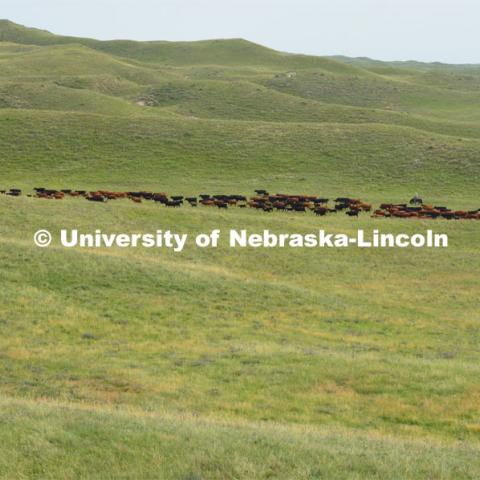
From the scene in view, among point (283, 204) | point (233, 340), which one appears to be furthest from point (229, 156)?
point (233, 340)

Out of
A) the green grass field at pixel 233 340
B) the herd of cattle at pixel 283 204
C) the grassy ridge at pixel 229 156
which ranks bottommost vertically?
the green grass field at pixel 233 340

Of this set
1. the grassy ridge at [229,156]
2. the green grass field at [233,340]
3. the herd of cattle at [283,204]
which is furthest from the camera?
the grassy ridge at [229,156]

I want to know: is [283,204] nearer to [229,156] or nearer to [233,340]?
[229,156]

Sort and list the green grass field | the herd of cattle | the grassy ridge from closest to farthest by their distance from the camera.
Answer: the green grass field → the herd of cattle → the grassy ridge

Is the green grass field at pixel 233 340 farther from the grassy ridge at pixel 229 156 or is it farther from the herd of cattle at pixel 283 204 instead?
the herd of cattle at pixel 283 204

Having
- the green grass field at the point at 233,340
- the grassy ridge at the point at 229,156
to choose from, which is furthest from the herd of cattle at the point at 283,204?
the grassy ridge at the point at 229,156

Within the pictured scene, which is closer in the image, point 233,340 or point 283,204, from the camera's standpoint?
point 233,340

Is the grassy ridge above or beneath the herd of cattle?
above

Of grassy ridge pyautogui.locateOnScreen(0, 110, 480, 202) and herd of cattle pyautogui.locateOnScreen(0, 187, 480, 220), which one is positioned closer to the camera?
herd of cattle pyautogui.locateOnScreen(0, 187, 480, 220)

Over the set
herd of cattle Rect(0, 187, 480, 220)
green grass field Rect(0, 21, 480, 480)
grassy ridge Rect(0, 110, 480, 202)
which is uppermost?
grassy ridge Rect(0, 110, 480, 202)

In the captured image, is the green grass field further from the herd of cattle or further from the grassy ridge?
the herd of cattle

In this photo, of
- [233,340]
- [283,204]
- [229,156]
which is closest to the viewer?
[233,340]

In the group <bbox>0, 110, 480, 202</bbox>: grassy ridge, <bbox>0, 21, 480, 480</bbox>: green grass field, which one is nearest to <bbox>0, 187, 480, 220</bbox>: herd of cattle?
<bbox>0, 21, 480, 480</bbox>: green grass field

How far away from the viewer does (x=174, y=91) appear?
139 meters
